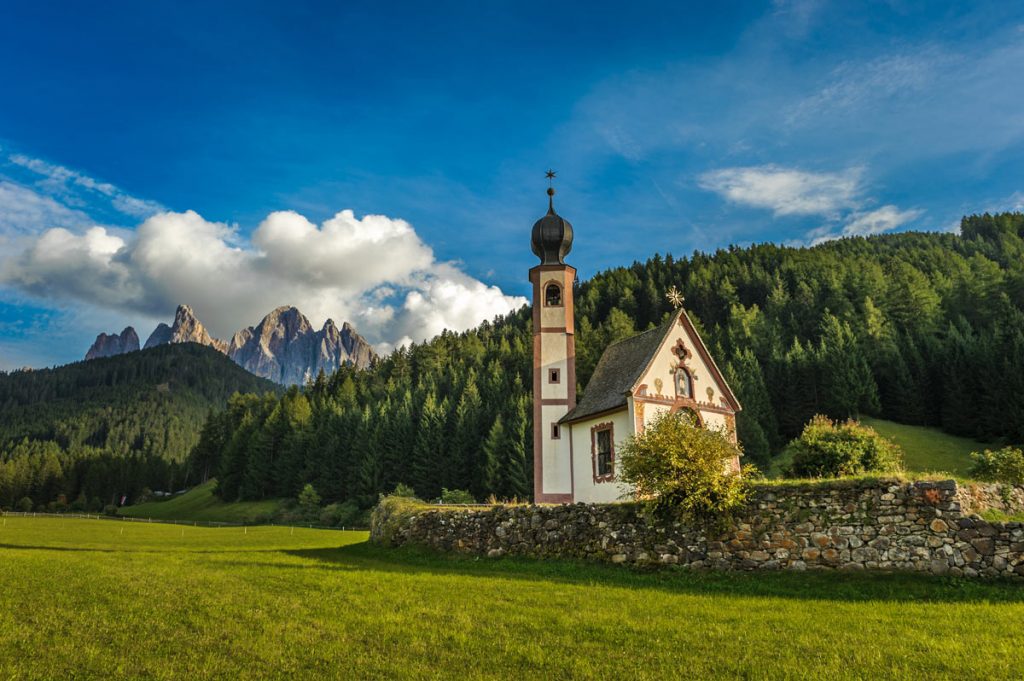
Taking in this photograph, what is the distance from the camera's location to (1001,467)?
86.6 ft

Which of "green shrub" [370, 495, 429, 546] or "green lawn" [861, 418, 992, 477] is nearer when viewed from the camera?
"green shrub" [370, 495, 429, 546]

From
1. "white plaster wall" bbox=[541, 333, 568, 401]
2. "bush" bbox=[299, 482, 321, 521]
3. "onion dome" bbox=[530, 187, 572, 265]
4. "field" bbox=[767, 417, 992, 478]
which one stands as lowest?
"bush" bbox=[299, 482, 321, 521]

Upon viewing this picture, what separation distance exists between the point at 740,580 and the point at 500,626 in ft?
25.6

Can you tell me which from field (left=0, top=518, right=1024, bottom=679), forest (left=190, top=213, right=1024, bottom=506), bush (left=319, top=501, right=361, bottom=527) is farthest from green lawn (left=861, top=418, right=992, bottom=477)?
bush (left=319, top=501, right=361, bottom=527)

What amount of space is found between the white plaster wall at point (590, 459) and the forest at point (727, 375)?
32666mm

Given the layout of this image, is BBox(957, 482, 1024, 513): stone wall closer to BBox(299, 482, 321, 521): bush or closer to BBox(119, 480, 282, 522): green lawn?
BBox(299, 482, 321, 521): bush

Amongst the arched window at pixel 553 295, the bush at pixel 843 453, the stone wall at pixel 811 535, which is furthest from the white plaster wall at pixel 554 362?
the stone wall at pixel 811 535

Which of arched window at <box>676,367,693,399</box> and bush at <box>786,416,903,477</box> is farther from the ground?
arched window at <box>676,367,693,399</box>

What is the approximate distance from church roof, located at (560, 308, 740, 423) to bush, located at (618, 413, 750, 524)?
1080cm

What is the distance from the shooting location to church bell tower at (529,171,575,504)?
114 ft

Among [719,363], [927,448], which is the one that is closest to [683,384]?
[927,448]

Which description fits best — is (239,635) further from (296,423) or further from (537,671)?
(296,423)

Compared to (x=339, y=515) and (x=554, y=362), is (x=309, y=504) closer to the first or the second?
(x=339, y=515)

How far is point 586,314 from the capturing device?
125 metres
